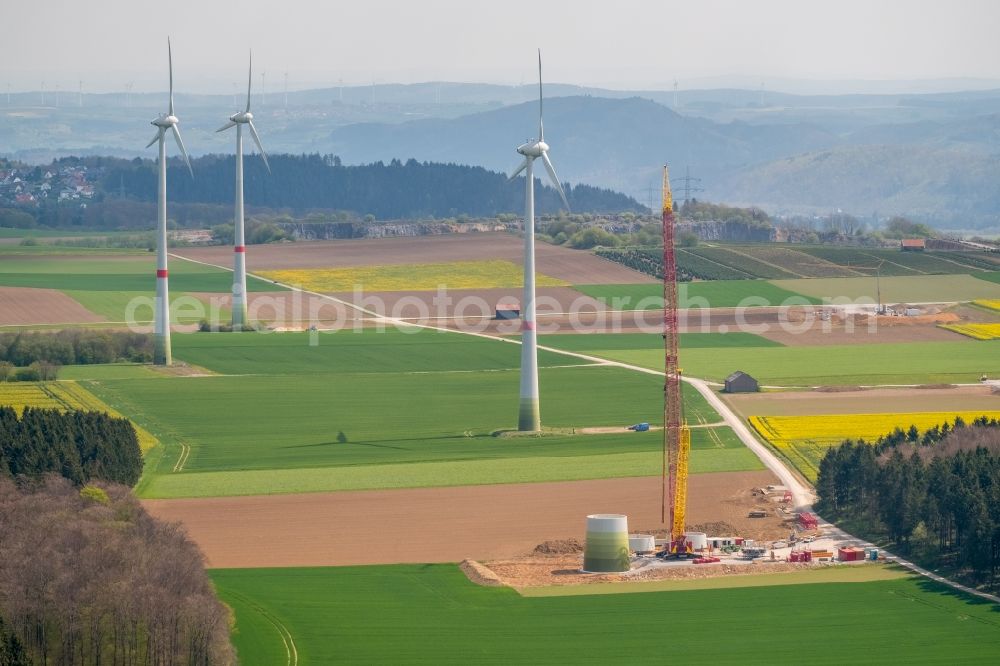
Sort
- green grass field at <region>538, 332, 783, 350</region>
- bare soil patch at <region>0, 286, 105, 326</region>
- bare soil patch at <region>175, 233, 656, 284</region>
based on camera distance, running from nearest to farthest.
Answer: green grass field at <region>538, 332, 783, 350</region> → bare soil patch at <region>0, 286, 105, 326</region> → bare soil patch at <region>175, 233, 656, 284</region>

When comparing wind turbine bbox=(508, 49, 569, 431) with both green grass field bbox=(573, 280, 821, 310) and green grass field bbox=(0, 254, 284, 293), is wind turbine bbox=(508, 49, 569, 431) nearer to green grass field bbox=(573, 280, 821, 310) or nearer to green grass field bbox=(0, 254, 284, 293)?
green grass field bbox=(573, 280, 821, 310)

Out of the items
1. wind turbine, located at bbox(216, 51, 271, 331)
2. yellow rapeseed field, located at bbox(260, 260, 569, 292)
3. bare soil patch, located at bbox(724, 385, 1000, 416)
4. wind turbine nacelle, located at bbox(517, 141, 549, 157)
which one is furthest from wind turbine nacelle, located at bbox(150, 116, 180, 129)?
yellow rapeseed field, located at bbox(260, 260, 569, 292)

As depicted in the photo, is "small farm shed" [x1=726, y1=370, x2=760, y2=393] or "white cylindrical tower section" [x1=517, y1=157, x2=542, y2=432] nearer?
"white cylindrical tower section" [x1=517, y1=157, x2=542, y2=432]

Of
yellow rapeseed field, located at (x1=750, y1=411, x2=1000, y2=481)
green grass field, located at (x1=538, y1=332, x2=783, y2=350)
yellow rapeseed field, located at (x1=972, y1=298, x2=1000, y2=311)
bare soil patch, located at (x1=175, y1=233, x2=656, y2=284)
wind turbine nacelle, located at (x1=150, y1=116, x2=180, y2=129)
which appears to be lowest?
yellow rapeseed field, located at (x1=750, y1=411, x2=1000, y2=481)

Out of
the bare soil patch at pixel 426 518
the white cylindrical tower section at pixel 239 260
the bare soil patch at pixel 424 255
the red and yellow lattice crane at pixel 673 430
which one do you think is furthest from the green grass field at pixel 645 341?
the red and yellow lattice crane at pixel 673 430

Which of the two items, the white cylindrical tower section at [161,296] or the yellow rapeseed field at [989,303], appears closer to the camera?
the white cylindrical tower section at [161,296]

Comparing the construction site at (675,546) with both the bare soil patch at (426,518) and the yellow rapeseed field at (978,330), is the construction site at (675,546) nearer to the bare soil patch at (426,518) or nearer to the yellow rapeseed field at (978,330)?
the bare soil patch at (426,518)
